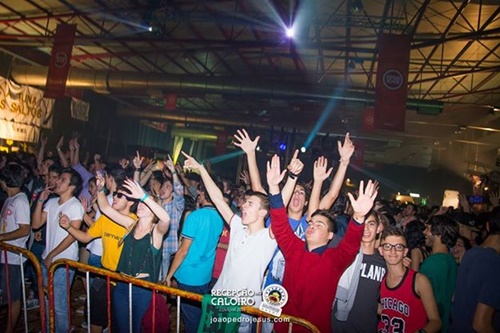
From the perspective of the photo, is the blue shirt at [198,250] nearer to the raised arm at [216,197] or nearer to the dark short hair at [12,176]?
the raised arm at [216,197]

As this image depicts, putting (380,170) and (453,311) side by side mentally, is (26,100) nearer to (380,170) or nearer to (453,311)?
(453,311)

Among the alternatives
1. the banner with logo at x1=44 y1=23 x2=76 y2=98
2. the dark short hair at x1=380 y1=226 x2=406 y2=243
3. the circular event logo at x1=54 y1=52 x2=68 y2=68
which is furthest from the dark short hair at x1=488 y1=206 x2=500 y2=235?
the circular event logo at x1=54 y1=52 x2=68 y2=68

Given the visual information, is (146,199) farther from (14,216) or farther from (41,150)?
(41,150)

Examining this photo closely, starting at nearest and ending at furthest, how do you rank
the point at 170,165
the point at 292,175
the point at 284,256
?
the point at 284,256 < the point at 292,175 < the point at 170,165

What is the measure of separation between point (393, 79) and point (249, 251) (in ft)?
21.5

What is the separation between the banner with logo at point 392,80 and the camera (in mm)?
7652

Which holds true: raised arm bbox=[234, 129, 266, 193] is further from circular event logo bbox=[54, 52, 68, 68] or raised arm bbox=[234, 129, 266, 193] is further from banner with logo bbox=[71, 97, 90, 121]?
banner with logo bbox=[71, 97, 90, 121]

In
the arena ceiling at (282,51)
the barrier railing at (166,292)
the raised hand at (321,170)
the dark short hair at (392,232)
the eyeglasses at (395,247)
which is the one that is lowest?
the barrier railing at (166,292)

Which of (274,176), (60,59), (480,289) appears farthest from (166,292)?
(60,59)

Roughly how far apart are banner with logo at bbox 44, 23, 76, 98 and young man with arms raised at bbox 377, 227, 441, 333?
9.83m

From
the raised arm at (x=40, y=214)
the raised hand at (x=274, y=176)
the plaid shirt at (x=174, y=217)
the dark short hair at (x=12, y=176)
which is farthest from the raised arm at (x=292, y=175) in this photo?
the dark short hair at (x=12, y=176)

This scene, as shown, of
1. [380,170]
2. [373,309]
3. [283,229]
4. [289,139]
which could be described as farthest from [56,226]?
[380,170]

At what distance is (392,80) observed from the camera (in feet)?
25.4

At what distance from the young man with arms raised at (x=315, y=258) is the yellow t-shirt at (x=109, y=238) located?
6.47ft
